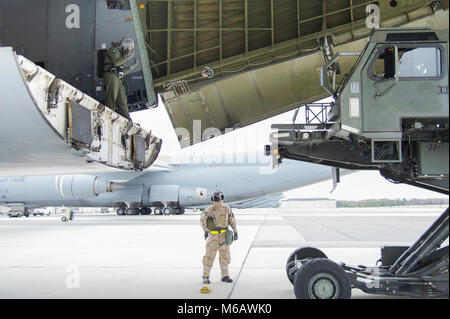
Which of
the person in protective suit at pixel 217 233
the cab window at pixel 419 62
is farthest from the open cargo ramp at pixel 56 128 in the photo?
the cab window at pixel 419 62

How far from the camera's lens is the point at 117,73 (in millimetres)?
7637

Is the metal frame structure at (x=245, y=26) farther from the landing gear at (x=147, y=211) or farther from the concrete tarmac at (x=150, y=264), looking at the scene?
the landing gear at (x=147, y=211)

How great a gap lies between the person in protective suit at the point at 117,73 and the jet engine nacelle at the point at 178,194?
68.9ft

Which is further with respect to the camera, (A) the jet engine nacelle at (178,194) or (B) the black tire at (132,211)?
(B) the black tire at (132,211)

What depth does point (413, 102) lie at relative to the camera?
14.6ft

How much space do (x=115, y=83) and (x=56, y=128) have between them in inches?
94.9

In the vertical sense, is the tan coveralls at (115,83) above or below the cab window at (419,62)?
above

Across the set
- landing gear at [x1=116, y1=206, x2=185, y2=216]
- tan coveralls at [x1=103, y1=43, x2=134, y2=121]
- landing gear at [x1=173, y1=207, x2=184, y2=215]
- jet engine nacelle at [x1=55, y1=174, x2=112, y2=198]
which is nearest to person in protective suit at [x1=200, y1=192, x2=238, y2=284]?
tan coveralls at [x1=103, y1=43, x2=134, y2=121]

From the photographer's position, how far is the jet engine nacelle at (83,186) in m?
24.5

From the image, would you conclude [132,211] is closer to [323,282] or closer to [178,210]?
[178,210]

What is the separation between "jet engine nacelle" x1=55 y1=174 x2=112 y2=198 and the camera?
2450cm

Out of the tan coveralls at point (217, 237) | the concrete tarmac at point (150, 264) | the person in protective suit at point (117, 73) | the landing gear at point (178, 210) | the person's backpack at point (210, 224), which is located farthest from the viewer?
the landing gear at point (178, 210)
